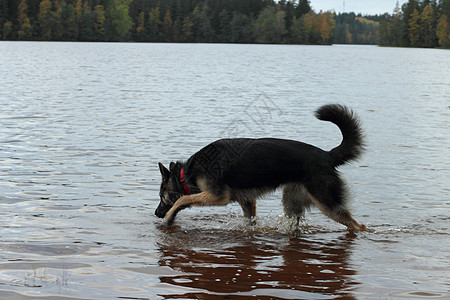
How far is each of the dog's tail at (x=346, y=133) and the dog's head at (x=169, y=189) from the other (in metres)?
2.18

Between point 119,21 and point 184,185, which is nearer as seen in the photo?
point 184,185

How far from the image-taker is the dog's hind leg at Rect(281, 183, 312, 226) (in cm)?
735

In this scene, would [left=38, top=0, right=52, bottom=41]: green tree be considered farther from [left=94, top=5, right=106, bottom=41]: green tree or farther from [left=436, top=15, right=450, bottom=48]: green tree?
[left=436, top=15, right=450, bottom=48]: green tree

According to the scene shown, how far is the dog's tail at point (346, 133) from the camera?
23.9ft

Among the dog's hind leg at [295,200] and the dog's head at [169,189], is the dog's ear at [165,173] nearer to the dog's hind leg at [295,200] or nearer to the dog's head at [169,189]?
the dog's head at [169,189]

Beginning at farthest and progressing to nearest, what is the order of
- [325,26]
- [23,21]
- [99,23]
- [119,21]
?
[325,26], [119,21], [99,23], [23,21]

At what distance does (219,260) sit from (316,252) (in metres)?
1.24

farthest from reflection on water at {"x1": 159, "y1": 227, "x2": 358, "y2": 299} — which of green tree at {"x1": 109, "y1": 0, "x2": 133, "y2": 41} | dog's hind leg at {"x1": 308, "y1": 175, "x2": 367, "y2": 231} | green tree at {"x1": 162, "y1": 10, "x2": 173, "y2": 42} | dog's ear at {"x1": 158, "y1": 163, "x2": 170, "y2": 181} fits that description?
green tree at {"x1": 162, "y1": 10, "x2": 173, "y2": 42}

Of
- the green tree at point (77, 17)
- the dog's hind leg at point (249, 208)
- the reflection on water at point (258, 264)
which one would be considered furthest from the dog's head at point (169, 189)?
the green tree at point (77, 17)

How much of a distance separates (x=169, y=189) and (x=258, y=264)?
230 centimetres

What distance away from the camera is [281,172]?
23.8 feet

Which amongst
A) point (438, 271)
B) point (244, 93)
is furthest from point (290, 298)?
point (244, 93)

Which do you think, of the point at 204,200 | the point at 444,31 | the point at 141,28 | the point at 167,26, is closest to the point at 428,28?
the point at 444,31

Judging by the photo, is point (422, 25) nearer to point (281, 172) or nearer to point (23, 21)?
point (23, 21)
